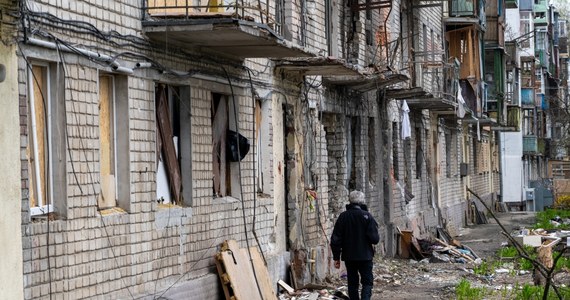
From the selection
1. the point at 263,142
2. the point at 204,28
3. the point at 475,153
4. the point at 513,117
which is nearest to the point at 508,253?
the point at 263,142

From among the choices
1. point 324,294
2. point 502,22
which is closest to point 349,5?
point 324,294

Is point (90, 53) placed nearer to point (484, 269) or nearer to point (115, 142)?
point (115, 142)

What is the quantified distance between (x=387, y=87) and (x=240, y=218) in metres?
9.61

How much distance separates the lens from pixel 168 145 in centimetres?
1301

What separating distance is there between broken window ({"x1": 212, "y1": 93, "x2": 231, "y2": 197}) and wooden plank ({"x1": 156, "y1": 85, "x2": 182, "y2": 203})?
1278 millimetres

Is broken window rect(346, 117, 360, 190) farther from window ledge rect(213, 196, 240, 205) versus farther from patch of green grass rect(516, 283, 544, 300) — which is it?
window ledge rect(213, 196, 240, 205)

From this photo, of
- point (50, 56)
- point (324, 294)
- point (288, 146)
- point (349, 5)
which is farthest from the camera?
point (349, 5)

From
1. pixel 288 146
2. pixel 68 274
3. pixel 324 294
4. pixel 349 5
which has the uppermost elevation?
pixel 349 5

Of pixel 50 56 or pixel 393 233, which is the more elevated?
pixel 50 56

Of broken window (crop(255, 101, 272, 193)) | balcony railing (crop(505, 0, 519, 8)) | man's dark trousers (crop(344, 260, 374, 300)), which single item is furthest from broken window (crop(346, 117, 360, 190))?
balcony railing (crop(505, 0, 519, 8))

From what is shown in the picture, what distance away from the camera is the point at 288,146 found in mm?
17891

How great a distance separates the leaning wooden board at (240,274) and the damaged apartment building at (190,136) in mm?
172

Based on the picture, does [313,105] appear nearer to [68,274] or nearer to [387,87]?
[387,87]

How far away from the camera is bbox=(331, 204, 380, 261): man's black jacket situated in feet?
48.1
